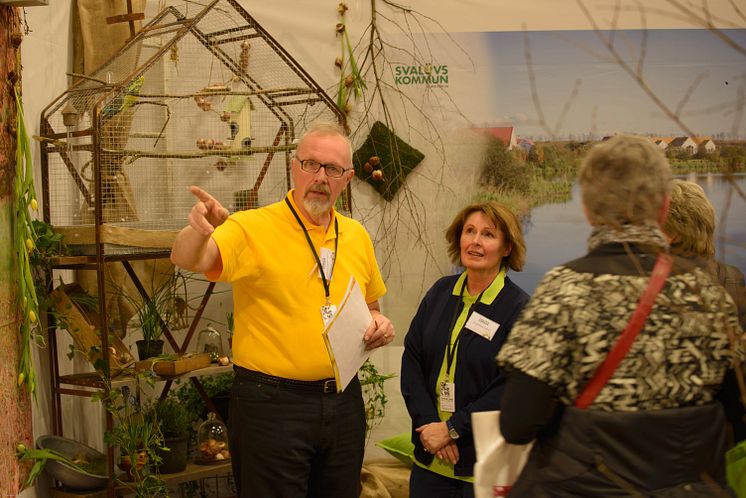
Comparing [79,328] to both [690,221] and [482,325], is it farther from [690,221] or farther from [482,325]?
[690,221]

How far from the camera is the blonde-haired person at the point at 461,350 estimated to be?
2812 mm

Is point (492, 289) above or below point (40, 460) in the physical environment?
above

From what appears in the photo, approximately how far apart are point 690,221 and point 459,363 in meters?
0.87

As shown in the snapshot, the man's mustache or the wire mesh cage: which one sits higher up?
the wire mesh cage

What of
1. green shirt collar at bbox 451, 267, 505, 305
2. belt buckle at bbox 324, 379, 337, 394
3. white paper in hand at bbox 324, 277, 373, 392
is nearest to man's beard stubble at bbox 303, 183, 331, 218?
white paper in hand at bbox 324, 277, 373, 392

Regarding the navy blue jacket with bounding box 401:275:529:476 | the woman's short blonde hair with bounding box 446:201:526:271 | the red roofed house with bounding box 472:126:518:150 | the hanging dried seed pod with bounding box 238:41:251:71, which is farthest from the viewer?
the red roofed house with bounding box 472:126:518:150

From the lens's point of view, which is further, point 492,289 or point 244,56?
point 244,56

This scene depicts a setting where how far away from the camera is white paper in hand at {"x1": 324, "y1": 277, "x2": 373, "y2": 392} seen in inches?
100

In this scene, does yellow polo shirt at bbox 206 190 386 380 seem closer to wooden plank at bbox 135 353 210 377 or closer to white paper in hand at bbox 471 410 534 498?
white paper in hand at bbox 471 410 534 498

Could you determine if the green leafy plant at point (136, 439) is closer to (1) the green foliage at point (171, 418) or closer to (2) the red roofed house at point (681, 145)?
(1) the green foliage at point (171, 418)

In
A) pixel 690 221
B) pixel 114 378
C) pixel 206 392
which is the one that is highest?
pixel 690 221

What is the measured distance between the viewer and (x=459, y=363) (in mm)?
2854

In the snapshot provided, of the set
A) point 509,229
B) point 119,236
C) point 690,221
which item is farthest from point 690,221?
point 119,236

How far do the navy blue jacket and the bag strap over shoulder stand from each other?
120 centimetres
